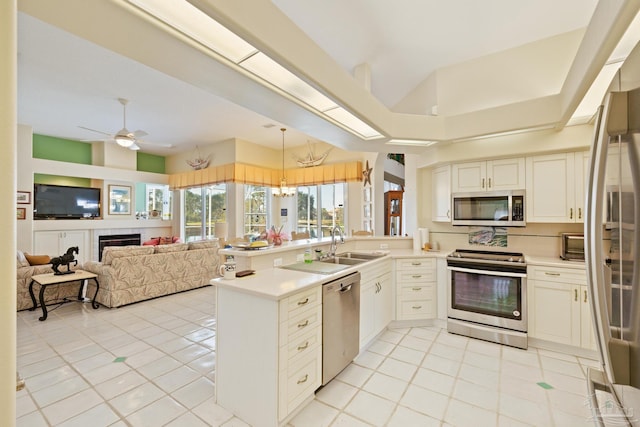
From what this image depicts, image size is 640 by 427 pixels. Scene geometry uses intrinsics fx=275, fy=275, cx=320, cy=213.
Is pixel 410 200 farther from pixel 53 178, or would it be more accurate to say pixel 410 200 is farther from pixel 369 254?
pixel 53 178

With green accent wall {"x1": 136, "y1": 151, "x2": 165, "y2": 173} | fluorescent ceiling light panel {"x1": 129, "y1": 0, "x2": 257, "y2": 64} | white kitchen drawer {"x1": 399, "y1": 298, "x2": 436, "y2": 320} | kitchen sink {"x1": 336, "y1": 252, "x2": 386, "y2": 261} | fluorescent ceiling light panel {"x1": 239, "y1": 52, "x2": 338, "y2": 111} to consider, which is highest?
green accent wall {"x1": 136, "y1": 151, "x2": 165, "y2": 173}

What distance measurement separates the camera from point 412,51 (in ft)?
11.0

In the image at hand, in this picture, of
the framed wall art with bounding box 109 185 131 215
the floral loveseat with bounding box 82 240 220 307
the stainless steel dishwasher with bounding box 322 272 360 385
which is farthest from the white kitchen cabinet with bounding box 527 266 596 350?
the framed wall art with bounding box 109 185 131 215

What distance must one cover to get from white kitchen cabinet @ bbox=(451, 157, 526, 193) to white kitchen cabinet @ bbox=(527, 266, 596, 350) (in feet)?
3.57

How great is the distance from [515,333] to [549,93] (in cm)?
276

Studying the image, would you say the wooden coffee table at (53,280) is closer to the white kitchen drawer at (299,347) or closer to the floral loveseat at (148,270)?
the floral loveseat at (148,270)

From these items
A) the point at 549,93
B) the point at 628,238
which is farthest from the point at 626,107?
the point at 549,93

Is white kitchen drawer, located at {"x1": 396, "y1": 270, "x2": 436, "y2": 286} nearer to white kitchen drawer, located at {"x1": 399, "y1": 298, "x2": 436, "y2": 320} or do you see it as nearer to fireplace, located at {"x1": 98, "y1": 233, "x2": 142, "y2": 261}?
white kitchen drawer, located at {"x1": 399, "y1": 298, "x2": 436, "y2": 320}

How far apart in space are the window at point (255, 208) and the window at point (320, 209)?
3.26 ft

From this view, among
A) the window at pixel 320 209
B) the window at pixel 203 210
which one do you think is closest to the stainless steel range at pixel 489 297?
the window at pixel 320 209

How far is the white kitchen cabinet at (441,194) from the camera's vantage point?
12.8ft

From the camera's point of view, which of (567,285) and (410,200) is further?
(410,200)

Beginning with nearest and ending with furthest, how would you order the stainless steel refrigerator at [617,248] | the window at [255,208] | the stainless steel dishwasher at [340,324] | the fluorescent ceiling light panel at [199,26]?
the stainless steel refrigerator at [617,248], the fluorescent ceiling light panel at [199,26], the stainless steel dishwasher at [340,324], the window at [255,208]

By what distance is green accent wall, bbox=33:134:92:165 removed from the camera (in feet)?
22.0
